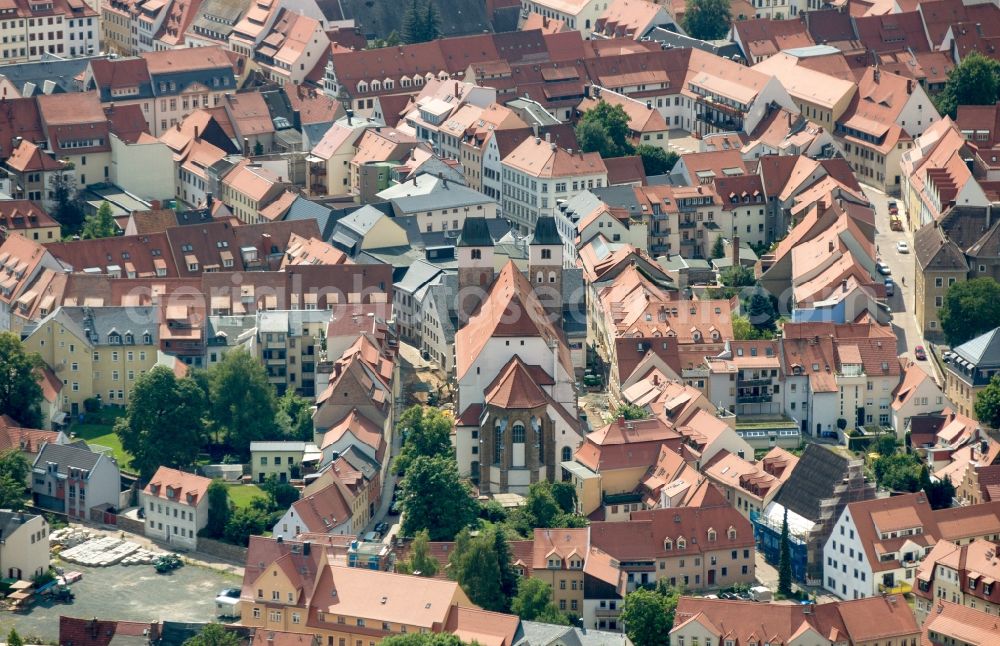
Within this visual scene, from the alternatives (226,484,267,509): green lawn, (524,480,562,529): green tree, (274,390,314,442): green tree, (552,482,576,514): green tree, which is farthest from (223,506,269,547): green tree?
(552,482,576,514): green tree

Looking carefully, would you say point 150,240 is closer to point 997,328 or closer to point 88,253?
point 88,253

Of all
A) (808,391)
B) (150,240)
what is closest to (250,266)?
(150,240)

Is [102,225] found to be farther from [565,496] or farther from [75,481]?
[565,496]

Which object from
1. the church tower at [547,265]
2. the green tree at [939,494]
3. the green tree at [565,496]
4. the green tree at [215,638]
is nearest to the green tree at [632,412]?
the green tree at [565,496]

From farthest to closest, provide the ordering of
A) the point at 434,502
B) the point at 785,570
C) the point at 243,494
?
the point at 243,494
the point at 434,502
the point at 785,570

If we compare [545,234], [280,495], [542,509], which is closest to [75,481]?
[280,495]

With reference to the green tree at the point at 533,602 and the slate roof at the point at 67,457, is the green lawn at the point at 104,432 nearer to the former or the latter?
the slate roof at the point at 67,457
